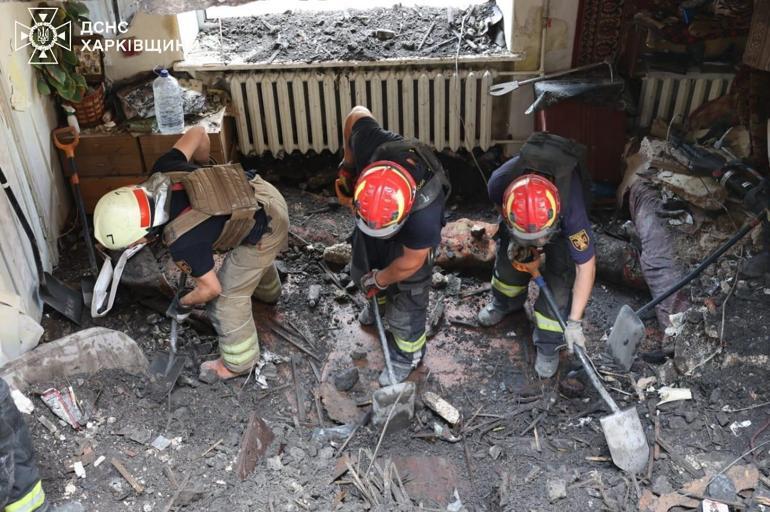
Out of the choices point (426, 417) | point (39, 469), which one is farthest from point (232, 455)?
point (426, 417)

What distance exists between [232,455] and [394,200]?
5.14 feet

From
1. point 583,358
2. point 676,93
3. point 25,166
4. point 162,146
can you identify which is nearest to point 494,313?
point 583,358

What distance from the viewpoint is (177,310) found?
402cm

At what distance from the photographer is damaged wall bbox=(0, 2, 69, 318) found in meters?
3.99

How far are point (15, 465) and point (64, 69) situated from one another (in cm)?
314

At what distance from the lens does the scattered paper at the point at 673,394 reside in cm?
371

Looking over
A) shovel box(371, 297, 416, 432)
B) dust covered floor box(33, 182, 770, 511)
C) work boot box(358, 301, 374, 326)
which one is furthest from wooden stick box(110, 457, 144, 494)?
work boot box(358, 301, 374, 326)

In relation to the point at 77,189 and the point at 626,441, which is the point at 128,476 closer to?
the point at 77,189

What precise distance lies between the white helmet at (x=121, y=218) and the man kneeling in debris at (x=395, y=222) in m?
1.09

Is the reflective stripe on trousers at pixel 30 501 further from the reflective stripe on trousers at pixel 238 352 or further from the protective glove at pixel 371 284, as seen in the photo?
the protective glove at pixel 371 284

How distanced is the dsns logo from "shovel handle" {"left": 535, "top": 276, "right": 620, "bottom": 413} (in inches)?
148

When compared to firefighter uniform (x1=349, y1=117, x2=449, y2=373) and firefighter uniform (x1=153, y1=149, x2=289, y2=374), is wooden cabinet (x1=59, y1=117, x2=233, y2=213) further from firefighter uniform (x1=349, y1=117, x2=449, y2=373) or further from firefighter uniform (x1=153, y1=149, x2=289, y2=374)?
firefighter uniform (x1=349, y1=117, x2=449, y2=373)

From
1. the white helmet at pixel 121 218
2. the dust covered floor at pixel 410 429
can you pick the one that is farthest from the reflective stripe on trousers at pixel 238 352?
the white helmet at pixel 121 218

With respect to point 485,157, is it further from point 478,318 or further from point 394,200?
point 394,200
